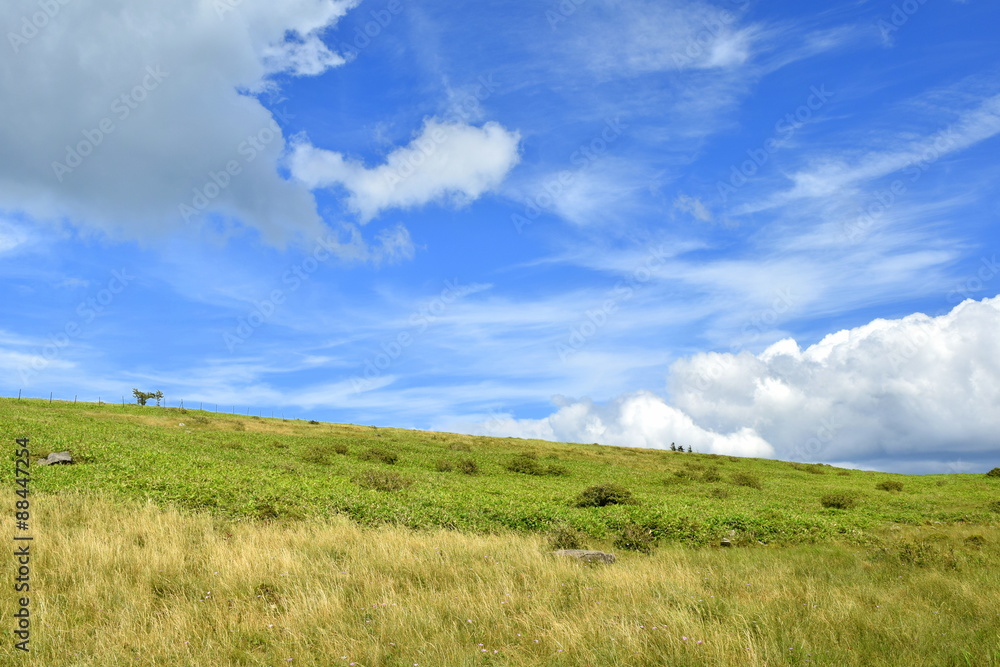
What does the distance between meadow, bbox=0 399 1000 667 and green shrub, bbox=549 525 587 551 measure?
0.48 feet

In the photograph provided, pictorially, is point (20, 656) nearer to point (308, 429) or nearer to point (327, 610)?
point (327, 610)

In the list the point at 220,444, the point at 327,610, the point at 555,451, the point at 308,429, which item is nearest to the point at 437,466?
the point at 220,444

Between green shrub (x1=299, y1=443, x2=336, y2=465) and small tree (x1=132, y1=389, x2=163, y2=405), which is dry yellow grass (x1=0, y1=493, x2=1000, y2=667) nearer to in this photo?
green shrub (x1=299, y1=443, x2=336, y2=465)

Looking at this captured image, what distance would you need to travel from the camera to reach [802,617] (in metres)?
8.98

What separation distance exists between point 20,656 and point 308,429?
55.6 meters

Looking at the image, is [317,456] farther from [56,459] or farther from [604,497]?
[604,497]

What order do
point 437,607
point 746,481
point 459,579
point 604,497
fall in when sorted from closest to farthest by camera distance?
point 437,607 → point 459,579 → point 604,497 → point 746,481

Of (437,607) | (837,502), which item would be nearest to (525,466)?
(837,502)

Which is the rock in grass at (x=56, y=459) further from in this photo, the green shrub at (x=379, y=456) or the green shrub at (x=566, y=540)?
the green shrub at (x=566, y=540)

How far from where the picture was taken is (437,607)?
30.1ft

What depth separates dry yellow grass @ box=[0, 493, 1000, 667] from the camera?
7.57 metres

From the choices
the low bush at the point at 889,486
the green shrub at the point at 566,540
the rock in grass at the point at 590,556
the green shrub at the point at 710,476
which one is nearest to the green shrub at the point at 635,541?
the green shrub at the point at 566,540

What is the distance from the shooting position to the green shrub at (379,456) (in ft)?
134

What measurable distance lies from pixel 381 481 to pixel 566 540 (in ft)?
42.5
